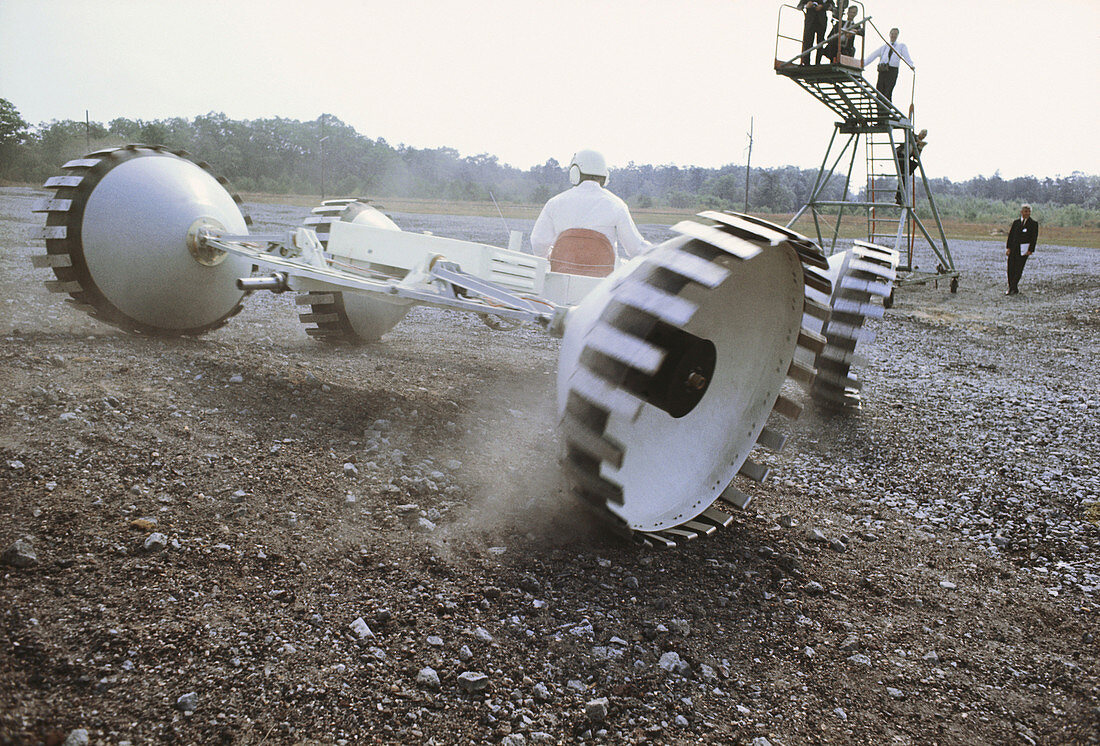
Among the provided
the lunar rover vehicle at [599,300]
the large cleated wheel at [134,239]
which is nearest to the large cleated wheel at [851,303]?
the lunar rover vehicle at [599,300]

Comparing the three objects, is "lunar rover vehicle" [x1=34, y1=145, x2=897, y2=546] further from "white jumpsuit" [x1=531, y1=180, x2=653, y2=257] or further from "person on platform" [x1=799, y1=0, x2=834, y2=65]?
"person on platform" [x1=799, y1=0, x2=834, y2=65]

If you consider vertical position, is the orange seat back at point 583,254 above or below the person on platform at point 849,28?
→ below

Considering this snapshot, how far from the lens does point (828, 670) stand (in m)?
2.37

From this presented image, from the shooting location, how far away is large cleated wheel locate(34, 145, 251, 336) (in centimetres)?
500

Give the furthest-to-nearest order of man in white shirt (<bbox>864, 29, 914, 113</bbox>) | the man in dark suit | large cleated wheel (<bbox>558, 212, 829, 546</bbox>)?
the man in dark suit
man in white shirt (<bbox>864, 29, 914, 113</bbox>)
large cleated wheel (<bbox>558, 212, 829, 546</bbox>)

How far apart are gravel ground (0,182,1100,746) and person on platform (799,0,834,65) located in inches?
256

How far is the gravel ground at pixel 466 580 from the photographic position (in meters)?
2.02

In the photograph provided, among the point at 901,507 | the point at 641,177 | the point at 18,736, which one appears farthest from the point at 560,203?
the point at 641,177

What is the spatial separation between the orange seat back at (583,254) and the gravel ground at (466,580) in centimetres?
97

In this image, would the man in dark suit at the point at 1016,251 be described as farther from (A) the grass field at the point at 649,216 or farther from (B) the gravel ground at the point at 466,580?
(A) the grass field at the point at 649,216

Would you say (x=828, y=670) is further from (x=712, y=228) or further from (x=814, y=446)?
(x=814, y=446)

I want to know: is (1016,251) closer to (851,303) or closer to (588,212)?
(851,303)

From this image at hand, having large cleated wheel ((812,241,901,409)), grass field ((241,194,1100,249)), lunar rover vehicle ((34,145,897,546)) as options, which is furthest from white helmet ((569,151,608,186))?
grass field ((241,194,1100,249))

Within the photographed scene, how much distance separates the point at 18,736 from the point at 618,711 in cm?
148
